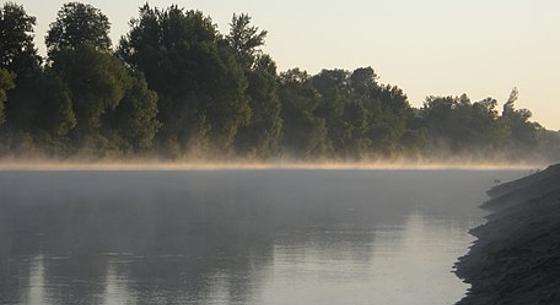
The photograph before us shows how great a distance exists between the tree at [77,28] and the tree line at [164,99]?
90 mm

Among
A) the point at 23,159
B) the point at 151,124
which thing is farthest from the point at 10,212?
the point at 151,124

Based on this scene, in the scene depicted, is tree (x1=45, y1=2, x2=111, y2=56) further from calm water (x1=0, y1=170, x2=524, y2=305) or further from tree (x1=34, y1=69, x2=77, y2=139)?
calm water (x1=0, y1=170, x2=524, y2=305)

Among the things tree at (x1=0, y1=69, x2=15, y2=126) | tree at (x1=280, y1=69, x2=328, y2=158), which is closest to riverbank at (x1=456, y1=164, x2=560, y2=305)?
tree at (x1=0, y1=69, x2=15, y2=126)

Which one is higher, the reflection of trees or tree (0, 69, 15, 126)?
tree (0, 69, 15, 126)

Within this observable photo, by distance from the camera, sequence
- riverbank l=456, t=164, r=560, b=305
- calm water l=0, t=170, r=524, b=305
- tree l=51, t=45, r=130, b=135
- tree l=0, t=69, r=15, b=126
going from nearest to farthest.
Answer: riverbank l=456, t=164, r=560, b=305, calm water l=0, t=170, r=524, b=305, tree l=0, t=69, r=15, b=126, tree l=51, t=45, r=130, b=135

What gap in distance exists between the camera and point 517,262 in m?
16.8

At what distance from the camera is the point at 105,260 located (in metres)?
19.3

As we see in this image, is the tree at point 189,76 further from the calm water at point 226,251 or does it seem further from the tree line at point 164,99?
the calm water at point 226,251

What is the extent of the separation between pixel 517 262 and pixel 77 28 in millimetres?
78375

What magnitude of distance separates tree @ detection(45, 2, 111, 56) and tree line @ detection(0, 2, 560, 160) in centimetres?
9

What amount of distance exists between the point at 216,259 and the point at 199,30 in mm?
78734

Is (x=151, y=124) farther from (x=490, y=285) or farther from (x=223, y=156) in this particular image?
(x=490, y=285)

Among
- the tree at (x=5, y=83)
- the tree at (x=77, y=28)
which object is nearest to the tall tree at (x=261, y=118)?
the tree at (x=77, y=28)

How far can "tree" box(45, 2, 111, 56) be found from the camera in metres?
89.8
